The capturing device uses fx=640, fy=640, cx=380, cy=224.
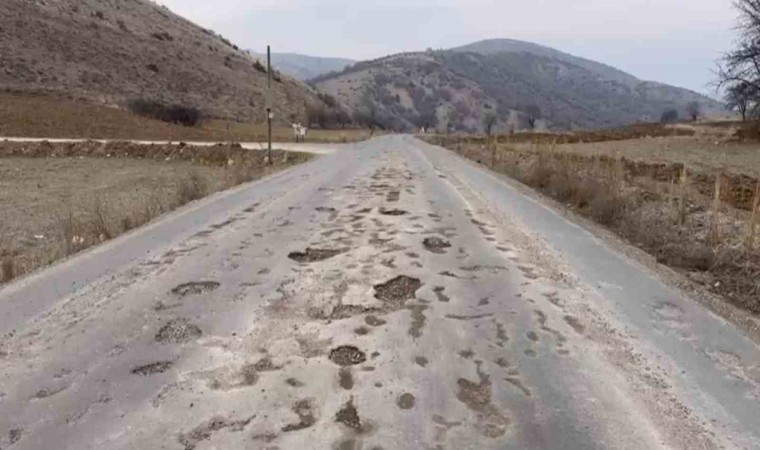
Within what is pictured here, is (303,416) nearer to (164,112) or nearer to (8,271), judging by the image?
(8,271)

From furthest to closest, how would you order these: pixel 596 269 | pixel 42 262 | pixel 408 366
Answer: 1. pixel 42 262
2. pixel 596 269
3. pixel 408 366

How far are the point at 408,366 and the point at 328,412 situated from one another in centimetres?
75

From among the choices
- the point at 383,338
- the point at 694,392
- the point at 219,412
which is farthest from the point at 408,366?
the point at 694,392

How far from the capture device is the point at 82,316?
4.86 m

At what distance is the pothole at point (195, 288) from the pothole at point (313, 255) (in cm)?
112

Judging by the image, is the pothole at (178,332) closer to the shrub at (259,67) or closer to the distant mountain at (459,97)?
the shrub at (259,67)

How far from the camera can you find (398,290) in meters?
5.54

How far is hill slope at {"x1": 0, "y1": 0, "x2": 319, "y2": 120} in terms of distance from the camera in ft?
157

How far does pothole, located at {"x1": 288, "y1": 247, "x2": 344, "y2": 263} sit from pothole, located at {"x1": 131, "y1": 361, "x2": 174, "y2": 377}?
270cm

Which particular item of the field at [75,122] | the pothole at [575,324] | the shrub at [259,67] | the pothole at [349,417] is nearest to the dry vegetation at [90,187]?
the pothole at [349,417]

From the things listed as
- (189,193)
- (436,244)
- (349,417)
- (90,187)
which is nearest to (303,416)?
(349,417)

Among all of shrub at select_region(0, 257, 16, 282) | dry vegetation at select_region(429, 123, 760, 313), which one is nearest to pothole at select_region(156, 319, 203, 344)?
shrub at select_region(0, 257, 16, 282)

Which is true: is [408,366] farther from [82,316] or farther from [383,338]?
[82,316]

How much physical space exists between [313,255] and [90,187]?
1402 cm
